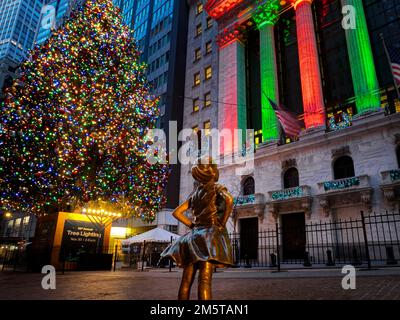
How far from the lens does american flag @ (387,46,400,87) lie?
14797mm

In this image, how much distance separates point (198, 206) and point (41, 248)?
1622cm

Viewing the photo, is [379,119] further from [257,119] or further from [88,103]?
[88,103]

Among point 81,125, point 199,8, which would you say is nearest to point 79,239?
point 81,125

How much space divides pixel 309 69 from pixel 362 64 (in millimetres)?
4032

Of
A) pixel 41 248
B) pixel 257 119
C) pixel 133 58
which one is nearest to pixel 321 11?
pixel 257 119

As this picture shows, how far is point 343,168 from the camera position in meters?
20.7

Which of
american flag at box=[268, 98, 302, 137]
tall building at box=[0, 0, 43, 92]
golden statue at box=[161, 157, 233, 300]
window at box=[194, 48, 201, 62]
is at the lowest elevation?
golden statue at box=[161, 157, 233, 300]

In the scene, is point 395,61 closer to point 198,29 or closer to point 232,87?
point 232,87

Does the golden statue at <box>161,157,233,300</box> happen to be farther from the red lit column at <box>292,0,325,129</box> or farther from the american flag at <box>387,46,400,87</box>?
the red lit column at <box>292,0,325,129</box>

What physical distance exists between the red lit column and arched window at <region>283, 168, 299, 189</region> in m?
3.83

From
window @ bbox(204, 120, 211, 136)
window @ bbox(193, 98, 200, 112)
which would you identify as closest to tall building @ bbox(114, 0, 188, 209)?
window @ bbox(193, 98, 200, 112)

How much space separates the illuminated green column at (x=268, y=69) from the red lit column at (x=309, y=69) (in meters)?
2.79

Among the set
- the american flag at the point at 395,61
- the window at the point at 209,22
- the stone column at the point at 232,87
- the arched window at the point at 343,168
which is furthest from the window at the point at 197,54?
the american flag at the point at 395,61

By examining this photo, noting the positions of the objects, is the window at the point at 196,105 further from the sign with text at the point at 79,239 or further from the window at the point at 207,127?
the sign with text at the point at 79,239
